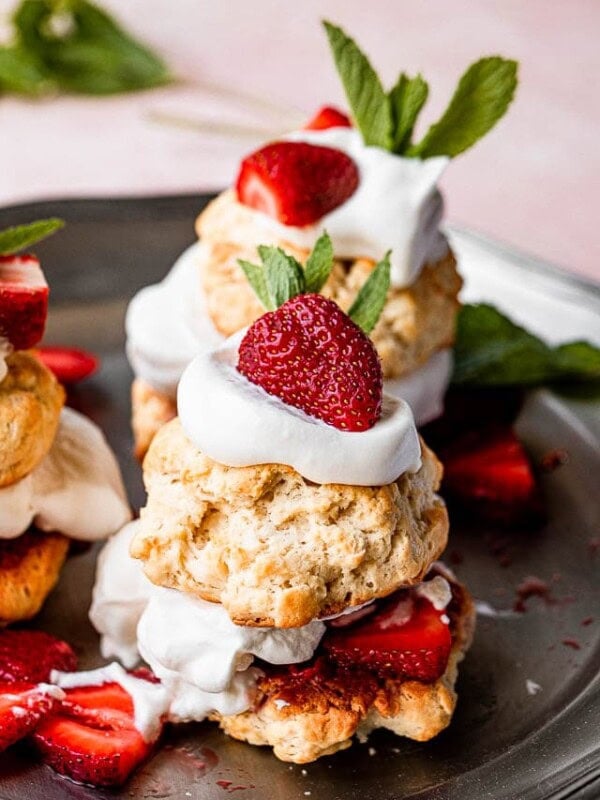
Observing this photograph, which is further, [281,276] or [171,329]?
[171,329]

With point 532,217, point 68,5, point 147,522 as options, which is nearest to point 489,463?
point 147,522

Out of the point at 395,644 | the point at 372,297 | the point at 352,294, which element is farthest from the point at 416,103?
the point at 395,644

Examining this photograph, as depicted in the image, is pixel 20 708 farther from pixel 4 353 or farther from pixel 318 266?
pixel 318 266

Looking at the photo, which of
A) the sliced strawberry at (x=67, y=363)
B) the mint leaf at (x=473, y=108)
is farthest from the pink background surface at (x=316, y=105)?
the mint leaf at (x=473, y=108)

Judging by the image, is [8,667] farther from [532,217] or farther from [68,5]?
[68,5]

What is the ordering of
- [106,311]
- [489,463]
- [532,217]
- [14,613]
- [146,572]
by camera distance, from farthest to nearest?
[532,217] < [106,311] < [489,463] < [14,613] < [146,572]

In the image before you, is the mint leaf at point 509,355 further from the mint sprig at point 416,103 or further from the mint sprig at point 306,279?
the mint sprig at point 306,279
